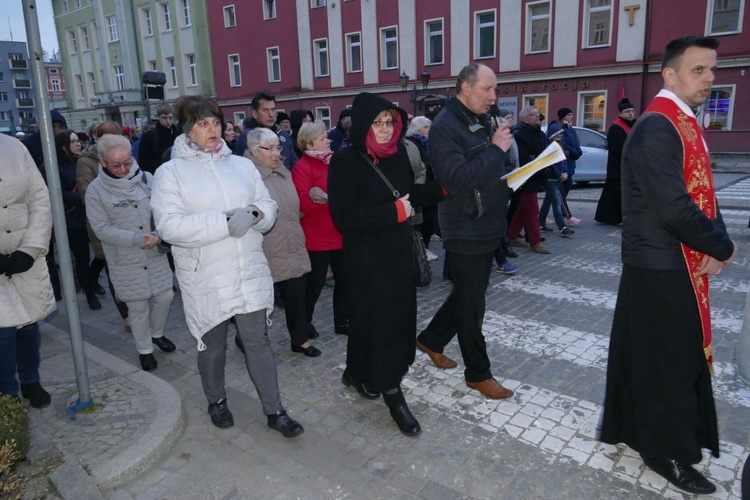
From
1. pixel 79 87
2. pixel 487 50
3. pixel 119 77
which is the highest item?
pixel 119 77

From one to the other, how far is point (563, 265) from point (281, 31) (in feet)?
96.4

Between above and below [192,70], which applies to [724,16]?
below

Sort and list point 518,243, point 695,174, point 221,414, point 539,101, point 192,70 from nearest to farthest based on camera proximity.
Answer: point 695,174
point 221,414
point 518,243
point 539,101
point 192,70

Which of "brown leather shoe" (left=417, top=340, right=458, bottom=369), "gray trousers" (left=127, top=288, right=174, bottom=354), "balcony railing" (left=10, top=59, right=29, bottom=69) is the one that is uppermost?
"balcony railing" (left=10, top=59, right=29, bottom=69)

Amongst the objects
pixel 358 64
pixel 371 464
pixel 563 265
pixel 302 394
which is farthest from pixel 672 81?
pixel 358 64

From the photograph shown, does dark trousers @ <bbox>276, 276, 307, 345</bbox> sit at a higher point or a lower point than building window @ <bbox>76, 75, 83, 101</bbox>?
lower

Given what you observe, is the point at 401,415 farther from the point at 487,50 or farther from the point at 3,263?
the point at 487,50

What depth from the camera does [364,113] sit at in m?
3.20

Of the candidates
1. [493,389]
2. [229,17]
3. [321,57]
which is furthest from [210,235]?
[229,17]

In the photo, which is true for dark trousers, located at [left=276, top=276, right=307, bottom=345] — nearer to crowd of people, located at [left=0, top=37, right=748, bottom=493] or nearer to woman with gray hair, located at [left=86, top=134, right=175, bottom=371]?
crowd of people, located at [left=0, top=37, right=748, bottom=493]

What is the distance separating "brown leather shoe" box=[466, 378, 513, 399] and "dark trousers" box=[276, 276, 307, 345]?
5.10 feet

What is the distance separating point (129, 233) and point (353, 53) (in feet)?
90.9

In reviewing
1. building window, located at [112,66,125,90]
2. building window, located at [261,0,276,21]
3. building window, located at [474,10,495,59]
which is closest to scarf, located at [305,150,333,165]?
building window, located at [474,10,495,59]

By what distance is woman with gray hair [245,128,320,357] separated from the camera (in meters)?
4.38
